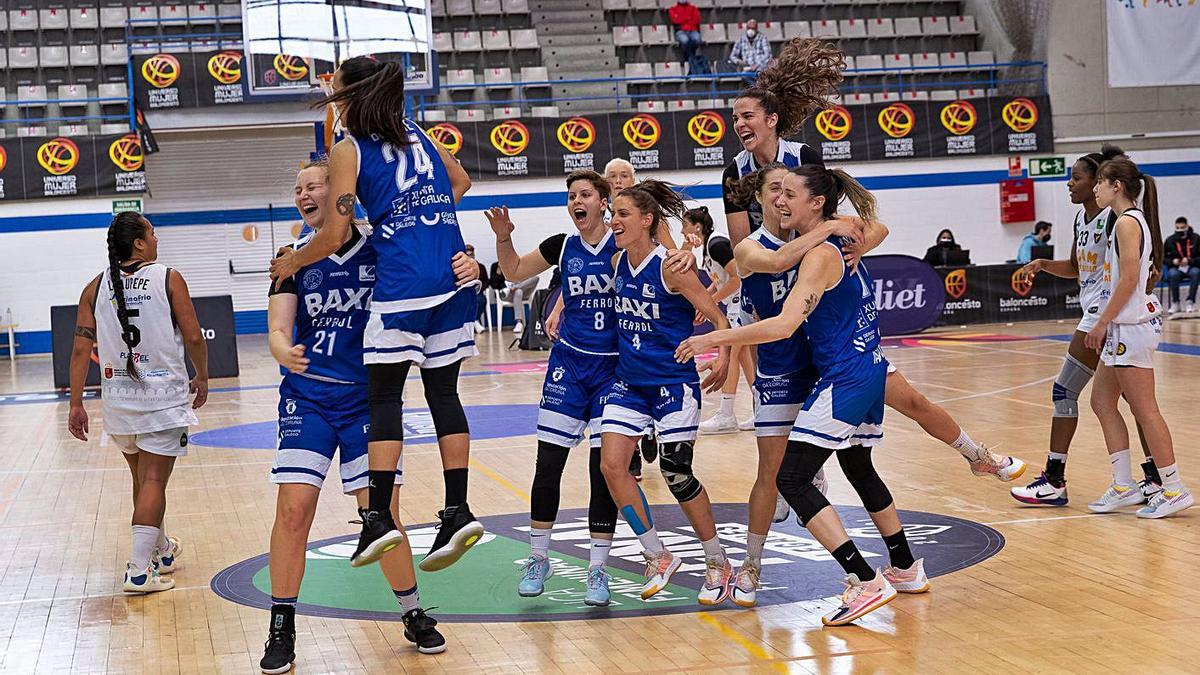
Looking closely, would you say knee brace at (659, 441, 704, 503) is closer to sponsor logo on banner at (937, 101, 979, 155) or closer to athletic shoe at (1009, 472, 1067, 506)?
athletic shoe at (1009, 472, 1067, 506)

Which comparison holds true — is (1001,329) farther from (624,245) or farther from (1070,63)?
A: (624,245)

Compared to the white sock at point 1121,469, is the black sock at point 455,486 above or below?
above

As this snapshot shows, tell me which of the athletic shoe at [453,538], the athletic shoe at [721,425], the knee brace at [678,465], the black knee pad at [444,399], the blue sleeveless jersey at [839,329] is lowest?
the athletic shoe at [721,425]

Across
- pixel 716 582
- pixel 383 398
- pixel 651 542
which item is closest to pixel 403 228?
A: pixel 383 398

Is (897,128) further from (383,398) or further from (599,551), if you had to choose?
(383,398)

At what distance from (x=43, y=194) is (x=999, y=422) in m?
18.2

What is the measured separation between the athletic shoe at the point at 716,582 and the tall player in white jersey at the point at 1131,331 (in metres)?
2.38

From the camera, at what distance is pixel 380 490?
4293 mm

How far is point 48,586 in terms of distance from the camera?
18.7 feet

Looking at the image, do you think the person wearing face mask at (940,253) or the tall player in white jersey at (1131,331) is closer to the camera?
the tall player in white jersey at (1131,331)

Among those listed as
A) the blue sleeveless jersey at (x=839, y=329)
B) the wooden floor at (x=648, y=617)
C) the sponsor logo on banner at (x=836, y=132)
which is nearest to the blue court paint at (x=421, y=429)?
the wooden floor at (x=648, y=617)

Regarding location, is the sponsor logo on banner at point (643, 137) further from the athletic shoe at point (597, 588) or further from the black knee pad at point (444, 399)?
the black knee pad at point (444, 399)

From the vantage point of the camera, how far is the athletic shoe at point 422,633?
14.6 ft

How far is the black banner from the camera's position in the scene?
50.2 ft
